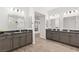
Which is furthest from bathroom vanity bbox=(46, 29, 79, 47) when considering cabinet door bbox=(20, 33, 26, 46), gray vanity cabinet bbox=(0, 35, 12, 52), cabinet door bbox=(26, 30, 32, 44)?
gray vanity cabinet bbox=(0, 35, 12, 52)

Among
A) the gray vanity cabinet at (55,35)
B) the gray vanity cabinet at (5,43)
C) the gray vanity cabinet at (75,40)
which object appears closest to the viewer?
the gray vanity cabinet at (5,43)

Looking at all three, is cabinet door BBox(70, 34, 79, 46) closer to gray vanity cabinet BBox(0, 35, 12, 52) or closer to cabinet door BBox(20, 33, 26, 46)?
cabinet door BBox(20, 33, 26, 46)

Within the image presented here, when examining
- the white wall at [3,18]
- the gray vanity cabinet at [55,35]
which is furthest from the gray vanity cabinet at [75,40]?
the white wall at [3,18]

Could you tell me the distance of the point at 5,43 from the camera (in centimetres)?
289

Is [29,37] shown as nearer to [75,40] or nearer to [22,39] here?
[22,39]

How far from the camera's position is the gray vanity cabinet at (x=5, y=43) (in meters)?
2.75

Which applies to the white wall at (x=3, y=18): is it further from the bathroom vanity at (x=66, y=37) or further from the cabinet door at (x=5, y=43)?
the bathroom vanity at (x=66, y=37)

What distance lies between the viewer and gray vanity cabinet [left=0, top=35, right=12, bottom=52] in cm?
275

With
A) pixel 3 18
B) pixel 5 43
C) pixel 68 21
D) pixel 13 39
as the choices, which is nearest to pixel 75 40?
pixel 68 21

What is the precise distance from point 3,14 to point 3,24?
42 centimetres
